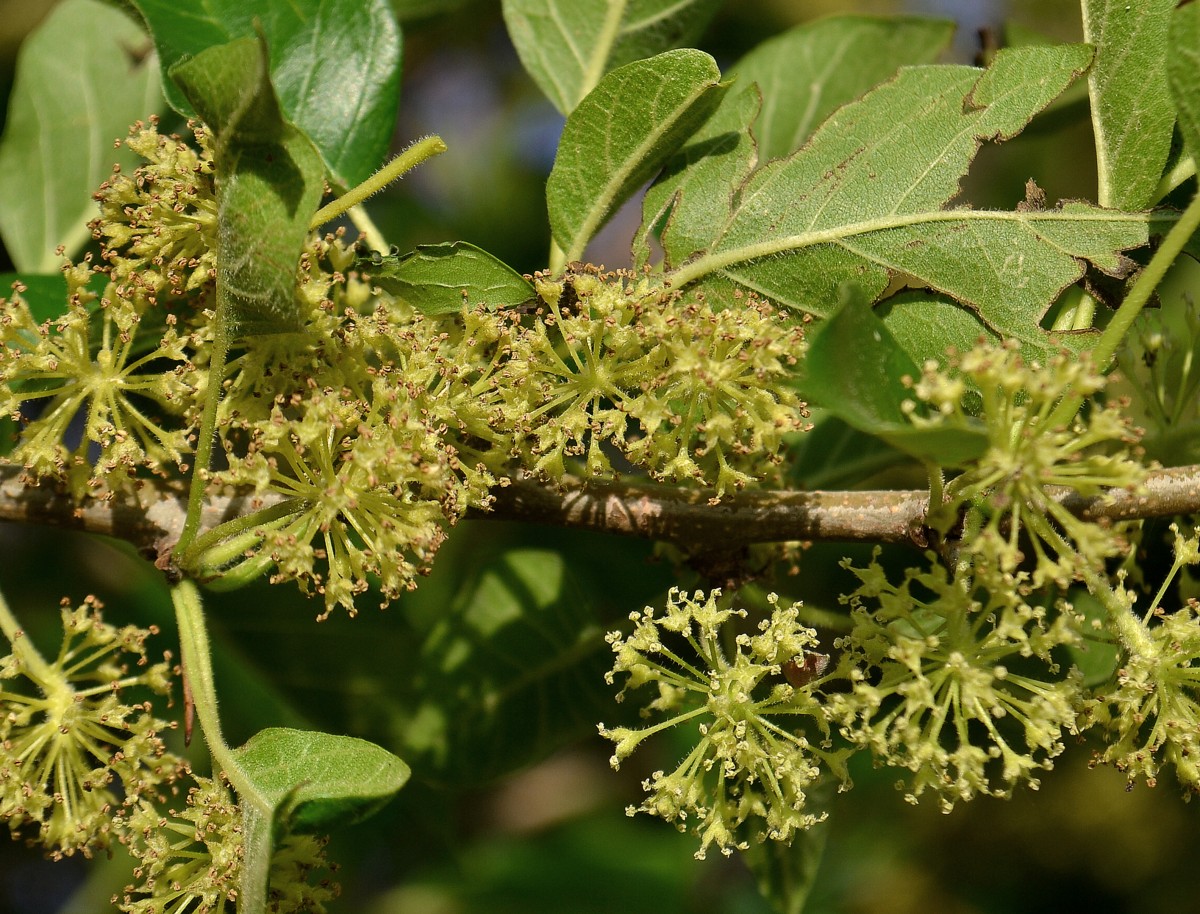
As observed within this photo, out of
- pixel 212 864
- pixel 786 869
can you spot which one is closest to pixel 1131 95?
pixel 786 869

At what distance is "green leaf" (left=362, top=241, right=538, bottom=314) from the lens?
1.65 meters

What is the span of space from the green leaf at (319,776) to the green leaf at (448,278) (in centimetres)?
64

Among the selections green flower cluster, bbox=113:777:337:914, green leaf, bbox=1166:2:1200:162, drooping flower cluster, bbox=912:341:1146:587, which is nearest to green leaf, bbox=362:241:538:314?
drooping flower cluster, bbox=912:341:1146:587

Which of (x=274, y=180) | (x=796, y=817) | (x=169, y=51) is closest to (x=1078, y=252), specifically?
(x=796, y=817)

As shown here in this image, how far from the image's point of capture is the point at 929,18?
2377 millimetres

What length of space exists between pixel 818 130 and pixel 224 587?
113cm

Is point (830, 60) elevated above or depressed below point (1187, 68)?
below

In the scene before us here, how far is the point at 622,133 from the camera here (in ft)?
5.63

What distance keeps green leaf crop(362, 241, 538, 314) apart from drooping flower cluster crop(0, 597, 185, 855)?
643 mm

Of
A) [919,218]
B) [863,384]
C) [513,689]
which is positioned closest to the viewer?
[863,384]

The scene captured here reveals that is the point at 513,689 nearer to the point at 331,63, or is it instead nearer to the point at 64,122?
the point at 331,63

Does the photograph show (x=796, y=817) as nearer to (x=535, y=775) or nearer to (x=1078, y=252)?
(x=1078, y=252)

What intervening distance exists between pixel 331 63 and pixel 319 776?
46.6 inches

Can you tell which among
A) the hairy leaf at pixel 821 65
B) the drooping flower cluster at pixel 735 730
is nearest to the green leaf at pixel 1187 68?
the drooping flower cluster at pixel 735 730
